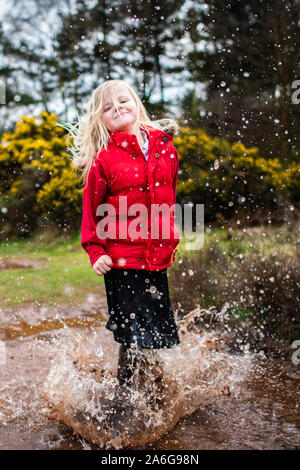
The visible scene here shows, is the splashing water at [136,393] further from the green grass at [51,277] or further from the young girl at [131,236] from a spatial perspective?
the green grass at [51,277]

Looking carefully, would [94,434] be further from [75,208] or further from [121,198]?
[75,208]

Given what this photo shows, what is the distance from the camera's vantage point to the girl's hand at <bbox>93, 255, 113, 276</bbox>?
194 cm

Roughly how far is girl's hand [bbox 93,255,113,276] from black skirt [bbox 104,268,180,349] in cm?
8

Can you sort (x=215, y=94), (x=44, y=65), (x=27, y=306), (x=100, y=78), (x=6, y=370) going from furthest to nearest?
(x=44, y=65) < (x=100, y=78) < (x=215, y=94) < (x=27, y=306) < (x=6, y=370)

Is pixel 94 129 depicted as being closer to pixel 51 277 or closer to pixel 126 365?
pixel 126 365

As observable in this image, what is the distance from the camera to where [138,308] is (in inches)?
78.4

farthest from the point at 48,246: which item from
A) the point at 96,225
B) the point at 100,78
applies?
the point at 96,225

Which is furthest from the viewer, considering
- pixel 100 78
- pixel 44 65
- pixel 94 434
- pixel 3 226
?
pixel 44 65

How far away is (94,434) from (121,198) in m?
1.02

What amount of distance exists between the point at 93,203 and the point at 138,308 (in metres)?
0.52

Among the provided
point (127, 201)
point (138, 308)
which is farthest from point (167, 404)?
point (127, 201)

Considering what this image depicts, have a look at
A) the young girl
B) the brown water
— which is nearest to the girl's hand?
the young girl

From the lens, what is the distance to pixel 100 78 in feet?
18.9

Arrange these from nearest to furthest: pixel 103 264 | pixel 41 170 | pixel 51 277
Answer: pixel 103 264
pixel 51 277
pixel 41 170
